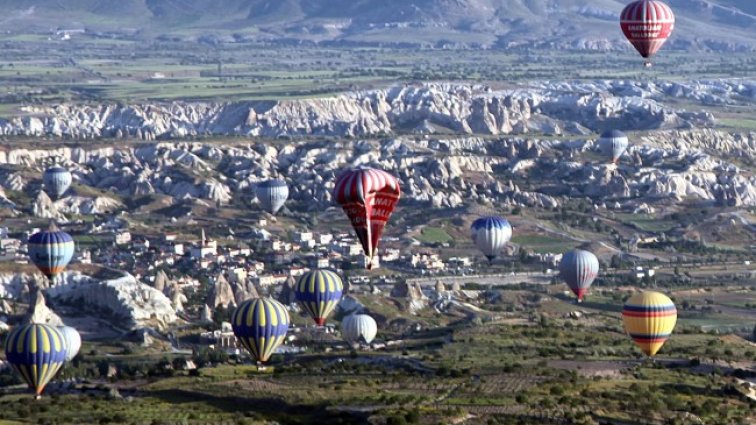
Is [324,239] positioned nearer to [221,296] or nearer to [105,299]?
[221,296]

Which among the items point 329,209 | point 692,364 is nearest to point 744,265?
point 329,209

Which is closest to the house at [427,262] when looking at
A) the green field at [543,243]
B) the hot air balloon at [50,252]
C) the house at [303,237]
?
the green field at [543,243]

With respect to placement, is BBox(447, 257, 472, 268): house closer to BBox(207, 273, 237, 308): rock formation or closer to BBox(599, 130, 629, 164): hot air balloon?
BBox(207, 273, 237, 308): rock formation

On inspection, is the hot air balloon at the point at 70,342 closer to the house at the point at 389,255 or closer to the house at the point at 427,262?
the house at the point at 427,262

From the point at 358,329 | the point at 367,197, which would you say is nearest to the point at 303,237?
the point at 358,329

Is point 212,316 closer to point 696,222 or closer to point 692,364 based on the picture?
point 692,364
